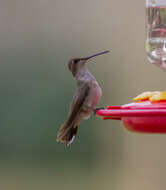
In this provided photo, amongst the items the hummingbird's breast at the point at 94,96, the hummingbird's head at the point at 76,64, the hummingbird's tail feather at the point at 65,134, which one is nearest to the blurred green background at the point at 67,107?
the hummingbird's head at the point at 76,64

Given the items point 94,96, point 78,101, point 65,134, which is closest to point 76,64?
point 78,101

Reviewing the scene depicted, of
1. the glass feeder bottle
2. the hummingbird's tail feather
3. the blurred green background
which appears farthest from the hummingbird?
the blurred green background

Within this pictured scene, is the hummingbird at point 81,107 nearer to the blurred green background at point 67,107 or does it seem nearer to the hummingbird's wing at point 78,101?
the hummingbird's wing at point 78,101

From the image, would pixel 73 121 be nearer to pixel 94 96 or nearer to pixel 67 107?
pixel 94 96

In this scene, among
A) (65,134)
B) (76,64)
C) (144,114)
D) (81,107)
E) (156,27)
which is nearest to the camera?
(144,114)

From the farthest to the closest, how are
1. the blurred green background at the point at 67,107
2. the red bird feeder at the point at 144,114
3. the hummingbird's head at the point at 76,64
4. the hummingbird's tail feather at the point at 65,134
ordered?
the blurred green background at the point at 67,107, the hummingbird's head at the point at 76,64, the hummingbird's tail feather at the point at 65,134, the red bird feeder at the point at 144,114

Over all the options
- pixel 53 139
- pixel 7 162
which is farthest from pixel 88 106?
pixel 7 162

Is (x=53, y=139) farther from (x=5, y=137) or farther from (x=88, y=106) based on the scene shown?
(x=88, y=106)
